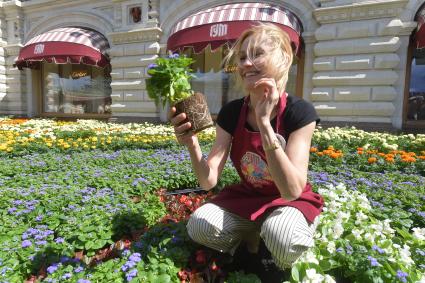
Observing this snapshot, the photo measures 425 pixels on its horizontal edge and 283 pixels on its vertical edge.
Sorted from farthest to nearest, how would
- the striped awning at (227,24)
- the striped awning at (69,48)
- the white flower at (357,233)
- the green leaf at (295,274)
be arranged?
1. the striped awning at (69,48)
2. the striped awning at (227,24)
3. the white flower at (357,233)
4. the green leaf at (295,274)

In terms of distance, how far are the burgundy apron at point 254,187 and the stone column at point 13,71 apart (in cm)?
1491

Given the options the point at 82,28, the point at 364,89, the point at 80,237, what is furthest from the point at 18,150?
the point at 82,28

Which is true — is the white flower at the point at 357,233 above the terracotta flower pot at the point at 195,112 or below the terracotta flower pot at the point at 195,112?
below

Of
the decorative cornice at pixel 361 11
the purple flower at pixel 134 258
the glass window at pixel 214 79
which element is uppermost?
the decorative cornice at pixel 361 11

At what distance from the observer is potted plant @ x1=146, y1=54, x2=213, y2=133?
1.67m

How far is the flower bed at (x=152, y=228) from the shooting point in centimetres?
156

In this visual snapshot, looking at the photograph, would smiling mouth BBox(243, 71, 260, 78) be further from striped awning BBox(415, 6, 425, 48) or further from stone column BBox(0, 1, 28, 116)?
stone column BBox(0, 1, 28, 116)

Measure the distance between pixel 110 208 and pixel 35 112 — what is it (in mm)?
14229

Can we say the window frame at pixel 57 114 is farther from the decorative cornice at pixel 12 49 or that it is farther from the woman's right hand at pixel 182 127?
the woman's right hand at pixel 182 127

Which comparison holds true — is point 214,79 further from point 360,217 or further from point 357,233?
point 357,233

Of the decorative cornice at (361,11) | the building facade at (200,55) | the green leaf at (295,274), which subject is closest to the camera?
the green leaf at (295,274)

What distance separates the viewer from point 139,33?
1076 cm

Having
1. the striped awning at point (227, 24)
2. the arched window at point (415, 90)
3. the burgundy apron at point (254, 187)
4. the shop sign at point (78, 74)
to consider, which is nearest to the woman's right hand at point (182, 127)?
the burgundy apron at point (254, 187)

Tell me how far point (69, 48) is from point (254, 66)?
11.0m
